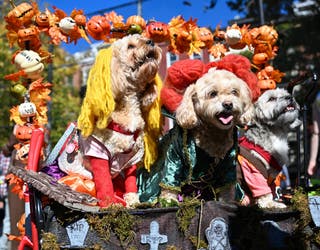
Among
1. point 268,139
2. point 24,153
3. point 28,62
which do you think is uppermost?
point 28,62

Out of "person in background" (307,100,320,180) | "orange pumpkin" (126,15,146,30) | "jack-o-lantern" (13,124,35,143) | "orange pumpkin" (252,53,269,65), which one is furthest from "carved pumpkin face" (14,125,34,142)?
"person in background" (307,100,320,180)

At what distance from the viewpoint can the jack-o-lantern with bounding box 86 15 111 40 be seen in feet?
12.3

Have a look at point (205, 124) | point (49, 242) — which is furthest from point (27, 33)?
point (49, 242)

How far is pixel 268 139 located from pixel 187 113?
1159 mm

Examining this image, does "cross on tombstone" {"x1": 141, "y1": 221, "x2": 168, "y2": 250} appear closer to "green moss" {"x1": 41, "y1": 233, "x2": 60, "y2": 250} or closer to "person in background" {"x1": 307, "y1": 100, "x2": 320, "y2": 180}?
"green moss" {"x1": 41, "y1": 233, "x2": 60, "y2": 250}

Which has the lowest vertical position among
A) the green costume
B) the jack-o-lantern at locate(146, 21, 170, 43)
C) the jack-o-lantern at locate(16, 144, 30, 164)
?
the green costume

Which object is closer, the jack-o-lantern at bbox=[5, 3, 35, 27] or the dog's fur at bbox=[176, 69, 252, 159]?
the dog's fur at bbox=[176, 69, 252, 159]

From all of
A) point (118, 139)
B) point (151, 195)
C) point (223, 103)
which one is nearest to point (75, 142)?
point (118, 139)

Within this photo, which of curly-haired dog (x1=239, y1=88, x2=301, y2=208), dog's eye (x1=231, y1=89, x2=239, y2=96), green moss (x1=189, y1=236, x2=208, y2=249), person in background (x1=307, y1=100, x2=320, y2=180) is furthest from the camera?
person in background (x1=307, y1=100, x2=320, y2=180)

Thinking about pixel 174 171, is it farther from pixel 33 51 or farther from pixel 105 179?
pixel 33 51

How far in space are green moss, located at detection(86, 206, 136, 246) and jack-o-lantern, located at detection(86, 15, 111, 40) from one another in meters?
1.80

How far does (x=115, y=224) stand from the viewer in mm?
2396

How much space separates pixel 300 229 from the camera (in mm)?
2432

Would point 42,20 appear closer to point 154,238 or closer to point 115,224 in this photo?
point 115,224
